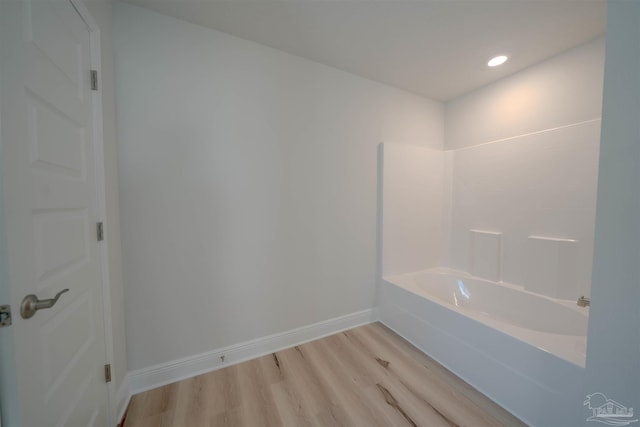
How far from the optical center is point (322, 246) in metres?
2.02

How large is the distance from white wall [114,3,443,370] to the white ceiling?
0.47 feet

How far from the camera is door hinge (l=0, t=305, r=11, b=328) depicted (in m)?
0.56

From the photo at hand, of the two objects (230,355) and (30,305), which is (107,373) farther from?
(30,305)

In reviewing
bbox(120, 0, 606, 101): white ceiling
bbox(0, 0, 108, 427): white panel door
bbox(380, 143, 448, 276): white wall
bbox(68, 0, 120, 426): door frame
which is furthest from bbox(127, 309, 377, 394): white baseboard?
bbox(120, 0, 606, 101): white ceiling

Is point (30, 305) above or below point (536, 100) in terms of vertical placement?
below

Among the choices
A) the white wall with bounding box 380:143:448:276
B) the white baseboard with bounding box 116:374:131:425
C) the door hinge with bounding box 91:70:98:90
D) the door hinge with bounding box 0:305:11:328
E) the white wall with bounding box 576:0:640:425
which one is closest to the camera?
the door hinge with bounding box 0:305:11:328

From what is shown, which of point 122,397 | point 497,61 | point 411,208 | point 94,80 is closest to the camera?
point 94,80

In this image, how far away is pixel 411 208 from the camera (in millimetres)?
2420

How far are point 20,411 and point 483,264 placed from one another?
3014 mm

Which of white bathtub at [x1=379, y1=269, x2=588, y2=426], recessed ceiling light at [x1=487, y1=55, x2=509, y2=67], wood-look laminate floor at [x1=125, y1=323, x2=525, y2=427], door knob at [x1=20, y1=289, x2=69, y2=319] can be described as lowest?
wood-look laminate floor at [x1=125, y1=323, x2=525, y2=427]

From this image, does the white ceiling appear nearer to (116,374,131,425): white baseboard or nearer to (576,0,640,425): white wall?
(576,0,640,425): white wall

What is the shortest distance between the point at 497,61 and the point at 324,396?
2933 millimetres

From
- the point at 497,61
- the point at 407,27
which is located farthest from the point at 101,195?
the point at 497,61

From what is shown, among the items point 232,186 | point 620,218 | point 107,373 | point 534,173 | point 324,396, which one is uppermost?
point 534,173
